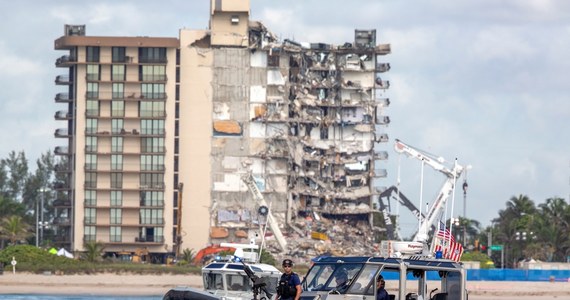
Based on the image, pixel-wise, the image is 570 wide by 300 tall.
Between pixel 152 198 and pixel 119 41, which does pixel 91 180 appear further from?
pixel 119 41

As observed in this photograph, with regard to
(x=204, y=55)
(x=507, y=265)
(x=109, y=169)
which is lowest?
(x=507, y=265)

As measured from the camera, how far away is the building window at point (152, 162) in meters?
151

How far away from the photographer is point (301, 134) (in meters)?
158

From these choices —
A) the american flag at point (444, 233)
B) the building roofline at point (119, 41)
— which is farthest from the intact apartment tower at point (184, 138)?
the american flag at point (444, 233)

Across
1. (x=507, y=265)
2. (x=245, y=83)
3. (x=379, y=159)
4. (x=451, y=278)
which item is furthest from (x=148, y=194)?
(x=451, y=278)

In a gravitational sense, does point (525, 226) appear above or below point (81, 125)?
below

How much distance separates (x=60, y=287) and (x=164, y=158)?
47.3 meters

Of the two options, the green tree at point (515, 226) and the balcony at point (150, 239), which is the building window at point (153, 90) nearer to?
the balcony at point (150, 239)

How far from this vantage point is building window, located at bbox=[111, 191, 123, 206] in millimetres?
150500

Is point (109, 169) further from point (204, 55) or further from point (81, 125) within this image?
point (204, 55)

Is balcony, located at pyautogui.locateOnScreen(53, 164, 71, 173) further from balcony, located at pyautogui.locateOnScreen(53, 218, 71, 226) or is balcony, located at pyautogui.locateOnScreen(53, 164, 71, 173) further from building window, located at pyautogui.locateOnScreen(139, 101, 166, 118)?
building window, located at pyautogui.locateOnScreen(139, 101, 166, 118)

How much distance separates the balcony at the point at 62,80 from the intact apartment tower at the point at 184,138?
5.9 inches

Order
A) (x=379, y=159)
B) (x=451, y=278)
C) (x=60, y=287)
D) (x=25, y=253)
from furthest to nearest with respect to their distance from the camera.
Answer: (x=379, y=159)
(x=25, y=253)
(x=60, y=287)
(x=451, y=278)

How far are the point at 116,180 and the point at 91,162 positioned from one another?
10.7ft
